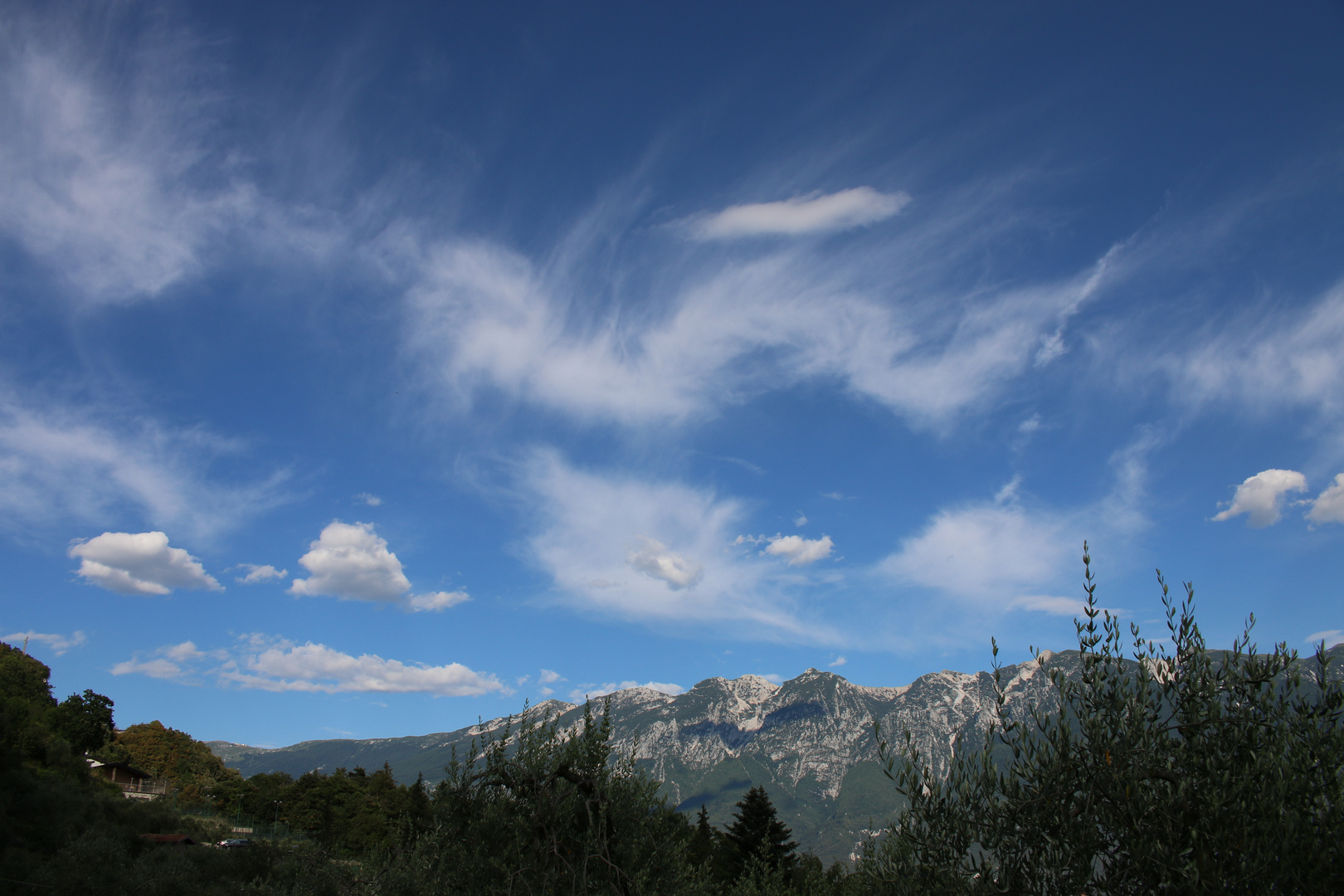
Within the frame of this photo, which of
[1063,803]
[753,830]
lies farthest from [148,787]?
[1063,803]

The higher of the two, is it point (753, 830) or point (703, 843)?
point (753, 830)

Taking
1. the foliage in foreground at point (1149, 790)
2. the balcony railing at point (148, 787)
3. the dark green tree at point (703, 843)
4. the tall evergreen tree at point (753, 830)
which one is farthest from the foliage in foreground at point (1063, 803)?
the balcony railing at point (148, 787)

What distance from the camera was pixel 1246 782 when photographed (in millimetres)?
Result: 7242

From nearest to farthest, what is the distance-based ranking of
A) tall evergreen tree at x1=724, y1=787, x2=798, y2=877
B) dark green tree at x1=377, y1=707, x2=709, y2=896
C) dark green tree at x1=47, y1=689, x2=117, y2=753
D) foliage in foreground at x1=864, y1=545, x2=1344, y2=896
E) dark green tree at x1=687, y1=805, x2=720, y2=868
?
1. foliage in foreground at x1=864, y1=545, x2=1344, y2=896
2. dark green tree at x1=377, y1=707, x2=709, y2=896
3. tall evergreen tree at x1=724, y1=787, x2=798, y2=877
4. dark green tree at x1=687, y1=805, x2=720, y2=868
5. dark green tree at x1=47, y1=689, x2=117, y2=753

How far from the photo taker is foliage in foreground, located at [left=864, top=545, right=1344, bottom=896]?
6855 mm

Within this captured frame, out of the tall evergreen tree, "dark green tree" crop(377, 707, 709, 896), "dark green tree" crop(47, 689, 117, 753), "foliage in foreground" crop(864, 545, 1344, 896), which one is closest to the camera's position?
"foliage in foreground" crop(864, 545, 1344, 896)

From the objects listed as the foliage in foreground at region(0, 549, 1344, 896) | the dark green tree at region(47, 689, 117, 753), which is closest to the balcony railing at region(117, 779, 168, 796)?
the dark green tree at region(47, 689, 117, 753)

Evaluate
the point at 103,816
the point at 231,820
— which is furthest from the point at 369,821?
the point at 103,816

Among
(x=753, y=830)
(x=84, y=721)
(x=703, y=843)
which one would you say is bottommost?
(x=703, y=843)

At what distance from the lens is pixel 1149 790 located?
7.65 m

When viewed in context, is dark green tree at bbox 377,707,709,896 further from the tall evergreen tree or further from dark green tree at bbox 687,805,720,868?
dark green tree at bbox 687,805,720,868

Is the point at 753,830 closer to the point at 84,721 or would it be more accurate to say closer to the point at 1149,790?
the point at 1149,790

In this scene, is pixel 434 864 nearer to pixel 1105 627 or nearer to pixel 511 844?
pixel 511 844

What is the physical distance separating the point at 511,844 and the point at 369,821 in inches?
4639
